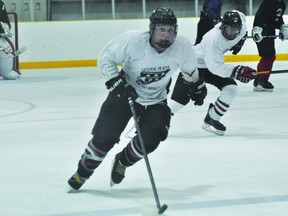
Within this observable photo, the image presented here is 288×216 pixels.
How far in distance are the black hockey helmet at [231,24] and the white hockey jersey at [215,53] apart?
6 centimetres

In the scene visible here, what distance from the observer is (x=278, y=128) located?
206 inches

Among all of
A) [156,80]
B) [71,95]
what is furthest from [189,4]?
[156,80]

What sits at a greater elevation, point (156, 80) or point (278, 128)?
point (156, 80)

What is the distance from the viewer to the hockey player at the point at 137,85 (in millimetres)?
3209

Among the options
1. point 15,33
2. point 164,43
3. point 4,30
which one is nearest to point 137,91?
point 164,43

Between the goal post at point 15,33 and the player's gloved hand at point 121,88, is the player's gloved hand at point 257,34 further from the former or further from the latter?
the player's gloved hand at point 121,88

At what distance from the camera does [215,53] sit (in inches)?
196

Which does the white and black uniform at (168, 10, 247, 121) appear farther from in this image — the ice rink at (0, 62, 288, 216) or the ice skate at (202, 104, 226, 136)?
the ice rink at (0, 62, 288, 216)

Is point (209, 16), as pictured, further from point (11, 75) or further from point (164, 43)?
point (164, 43)

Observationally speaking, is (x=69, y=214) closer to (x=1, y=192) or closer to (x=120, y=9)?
(x=1, y=192)

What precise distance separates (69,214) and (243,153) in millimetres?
1601

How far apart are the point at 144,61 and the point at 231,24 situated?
5.71 feet

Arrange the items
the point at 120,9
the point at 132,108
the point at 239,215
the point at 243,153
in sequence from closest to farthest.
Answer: the point at 239,215 < the point at 132,108 < the point at 243,153 < the point at 120,9

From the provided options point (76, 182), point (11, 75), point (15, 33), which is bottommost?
point (11, 75)
